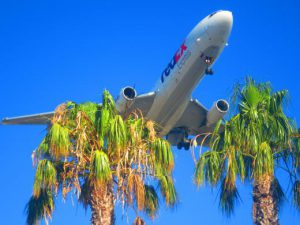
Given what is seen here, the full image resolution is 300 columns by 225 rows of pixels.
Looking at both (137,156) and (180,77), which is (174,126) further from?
(137,156)

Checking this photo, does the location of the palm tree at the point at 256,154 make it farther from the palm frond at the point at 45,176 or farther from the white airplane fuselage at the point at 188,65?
the white airplane fuselage at the point at 188,65

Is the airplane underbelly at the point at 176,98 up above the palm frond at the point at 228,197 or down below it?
above

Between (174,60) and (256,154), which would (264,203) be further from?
(174,60)

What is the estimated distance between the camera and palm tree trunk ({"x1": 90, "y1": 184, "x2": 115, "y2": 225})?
1228 cm

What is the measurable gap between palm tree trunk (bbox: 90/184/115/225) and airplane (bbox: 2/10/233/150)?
18.2 m

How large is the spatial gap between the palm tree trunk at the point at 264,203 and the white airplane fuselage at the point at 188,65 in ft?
62.5

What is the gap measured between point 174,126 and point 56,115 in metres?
23.4

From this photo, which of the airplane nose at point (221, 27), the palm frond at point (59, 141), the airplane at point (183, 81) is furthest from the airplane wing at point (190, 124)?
the palm frond at point (59, 141)

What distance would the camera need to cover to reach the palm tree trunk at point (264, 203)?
532 inches

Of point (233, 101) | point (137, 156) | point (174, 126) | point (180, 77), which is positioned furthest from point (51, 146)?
point (174, 126)

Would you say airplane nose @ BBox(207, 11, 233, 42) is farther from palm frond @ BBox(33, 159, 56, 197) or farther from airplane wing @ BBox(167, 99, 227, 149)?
palm frond @ BBox(33, 159, 56, 197)

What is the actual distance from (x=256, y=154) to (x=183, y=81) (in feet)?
61.1

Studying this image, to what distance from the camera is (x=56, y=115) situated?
45.6ft

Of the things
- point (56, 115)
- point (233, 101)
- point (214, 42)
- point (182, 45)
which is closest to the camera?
point (56, 115)
